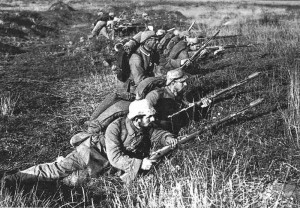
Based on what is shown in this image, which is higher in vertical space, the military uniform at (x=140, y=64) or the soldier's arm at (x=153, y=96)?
the military uniform at (x=140, y=64)

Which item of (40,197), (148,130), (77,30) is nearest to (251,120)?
(148,130)

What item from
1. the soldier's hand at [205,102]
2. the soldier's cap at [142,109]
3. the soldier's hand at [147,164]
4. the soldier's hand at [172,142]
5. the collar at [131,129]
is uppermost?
the soldier's cap at [142,109]

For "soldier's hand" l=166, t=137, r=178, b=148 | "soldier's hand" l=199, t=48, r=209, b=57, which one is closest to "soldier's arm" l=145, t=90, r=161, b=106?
"soldier's hand" l=166, t=137, r=178, b=148

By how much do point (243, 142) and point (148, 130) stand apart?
52.5 inches

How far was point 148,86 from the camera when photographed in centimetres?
650

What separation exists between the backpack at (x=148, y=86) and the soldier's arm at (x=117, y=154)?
154 cm

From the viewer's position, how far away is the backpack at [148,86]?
633 cm

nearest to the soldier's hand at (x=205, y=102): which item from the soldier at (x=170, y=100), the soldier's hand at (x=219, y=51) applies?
the soldier at (x=170, y=100)

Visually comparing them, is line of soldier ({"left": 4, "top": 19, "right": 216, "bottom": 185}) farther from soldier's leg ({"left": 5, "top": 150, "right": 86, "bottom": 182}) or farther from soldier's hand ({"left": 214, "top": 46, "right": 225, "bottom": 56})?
soldier's hand ({"left": 214, "top": 46, "right": 225, "bottom": 56})

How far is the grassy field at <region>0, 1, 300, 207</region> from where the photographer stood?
384 cm

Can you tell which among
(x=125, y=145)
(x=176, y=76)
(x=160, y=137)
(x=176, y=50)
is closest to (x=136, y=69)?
(x=176, y=76)

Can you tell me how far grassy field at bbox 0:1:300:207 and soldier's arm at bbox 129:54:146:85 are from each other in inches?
15.2

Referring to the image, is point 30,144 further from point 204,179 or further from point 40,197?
point 204,179

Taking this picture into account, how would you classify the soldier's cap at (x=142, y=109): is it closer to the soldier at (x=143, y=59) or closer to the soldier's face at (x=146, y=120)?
the soldier's face at (x=146, y=120)
